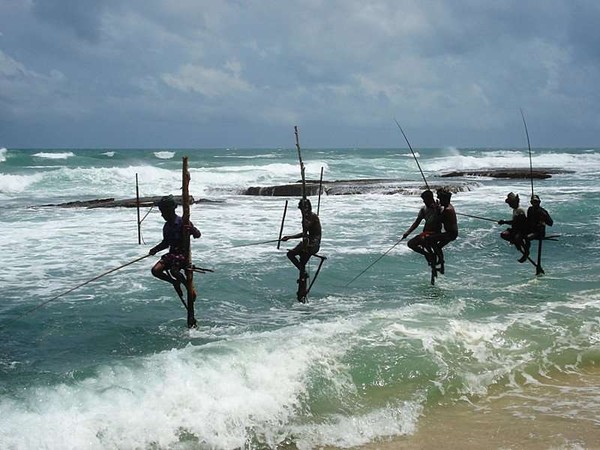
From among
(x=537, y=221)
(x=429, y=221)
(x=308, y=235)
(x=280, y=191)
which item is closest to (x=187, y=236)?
(x=308, y=235)

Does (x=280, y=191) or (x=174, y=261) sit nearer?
(x=174, y=261)

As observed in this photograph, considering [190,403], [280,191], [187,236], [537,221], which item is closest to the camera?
[190,403]

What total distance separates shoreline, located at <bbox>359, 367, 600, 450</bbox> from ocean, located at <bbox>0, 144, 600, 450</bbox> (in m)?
0.03

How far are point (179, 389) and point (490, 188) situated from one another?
108 ft

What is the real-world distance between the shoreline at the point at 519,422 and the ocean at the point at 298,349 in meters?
0.03

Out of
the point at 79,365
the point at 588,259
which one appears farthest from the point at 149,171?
the point at 79,365

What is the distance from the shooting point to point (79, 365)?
8.42 m

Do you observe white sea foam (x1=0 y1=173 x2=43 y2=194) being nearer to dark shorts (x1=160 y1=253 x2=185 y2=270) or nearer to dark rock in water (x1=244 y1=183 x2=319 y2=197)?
dark rock in water (x1=244 y1=183 x2=319 y2=197)

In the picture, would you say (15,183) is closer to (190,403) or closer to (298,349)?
Result: (298,349)

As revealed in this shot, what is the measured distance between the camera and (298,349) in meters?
8.11

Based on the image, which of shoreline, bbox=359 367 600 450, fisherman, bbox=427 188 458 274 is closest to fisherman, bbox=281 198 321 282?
fisherman, bbox=427 188 458 274

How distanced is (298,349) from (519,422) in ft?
8.97

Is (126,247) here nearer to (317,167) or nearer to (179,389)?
(179,389)

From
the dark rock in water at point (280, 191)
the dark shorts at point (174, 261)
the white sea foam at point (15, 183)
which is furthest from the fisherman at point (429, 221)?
the white sea foam at point (15, 183)
